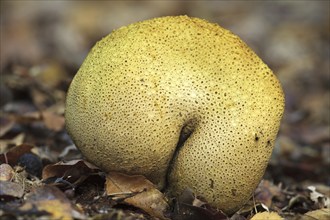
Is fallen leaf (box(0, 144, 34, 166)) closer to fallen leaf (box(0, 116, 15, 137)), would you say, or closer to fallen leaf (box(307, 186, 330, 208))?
fallen leaf (box(0, 116, 15, 137))

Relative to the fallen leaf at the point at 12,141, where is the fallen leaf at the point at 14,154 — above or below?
above

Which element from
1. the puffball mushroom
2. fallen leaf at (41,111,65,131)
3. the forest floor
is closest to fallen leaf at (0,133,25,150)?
the forest floor

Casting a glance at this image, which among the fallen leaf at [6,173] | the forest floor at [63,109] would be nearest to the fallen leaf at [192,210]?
the forest floor at [63,109]

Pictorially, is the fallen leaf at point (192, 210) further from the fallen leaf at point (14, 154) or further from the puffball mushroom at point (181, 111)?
the fallen leaf at point (14, 154)

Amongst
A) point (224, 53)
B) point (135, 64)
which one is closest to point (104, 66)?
point (135, 64)

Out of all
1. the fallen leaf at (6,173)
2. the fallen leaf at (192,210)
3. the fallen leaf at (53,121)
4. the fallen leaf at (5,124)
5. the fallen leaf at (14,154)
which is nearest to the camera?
the fallen leaf at (192,210)

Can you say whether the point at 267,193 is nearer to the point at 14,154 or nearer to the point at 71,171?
the point at 71,171
